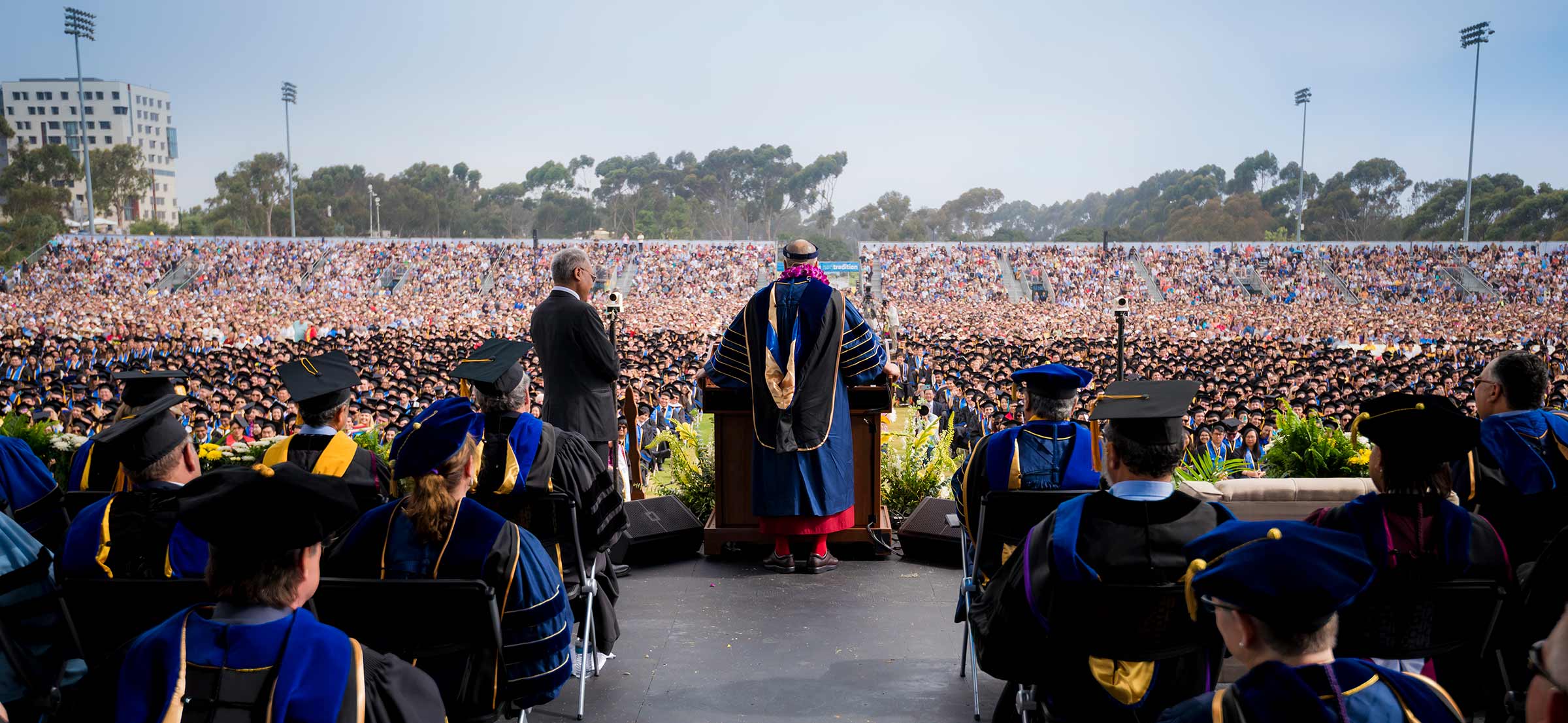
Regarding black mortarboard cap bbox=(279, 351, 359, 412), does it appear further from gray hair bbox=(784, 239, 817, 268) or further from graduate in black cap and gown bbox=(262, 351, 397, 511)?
gray hair bbox=(784, 239, 817, 268)

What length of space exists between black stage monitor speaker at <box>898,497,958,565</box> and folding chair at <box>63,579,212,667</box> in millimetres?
3889

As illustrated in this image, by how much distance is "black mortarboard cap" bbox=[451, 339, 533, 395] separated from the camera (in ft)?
12.0

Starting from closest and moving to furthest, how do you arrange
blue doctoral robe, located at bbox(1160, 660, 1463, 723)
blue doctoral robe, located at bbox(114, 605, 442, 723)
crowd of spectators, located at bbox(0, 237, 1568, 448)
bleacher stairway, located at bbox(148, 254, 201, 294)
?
blue doctoral robe, located at bbox(1160, 660, 1463, 723), blue doctoral robe, located at bbox(114, 605, 442, 723), crowd of spectators, located at bbox(0, 237, 1568, 448), bleacher stairway, located at bbox(148, 254, 201, 294)

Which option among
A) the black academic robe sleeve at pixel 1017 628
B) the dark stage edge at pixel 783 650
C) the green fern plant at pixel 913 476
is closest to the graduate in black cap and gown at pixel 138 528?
the dark stage edge at pixel 783 650

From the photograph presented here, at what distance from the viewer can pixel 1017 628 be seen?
8.81ft

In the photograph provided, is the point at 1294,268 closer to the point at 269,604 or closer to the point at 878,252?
the point at 878,252

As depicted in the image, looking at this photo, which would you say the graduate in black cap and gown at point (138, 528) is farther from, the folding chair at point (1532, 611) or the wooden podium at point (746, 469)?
the folding chair at point (1532, 611)

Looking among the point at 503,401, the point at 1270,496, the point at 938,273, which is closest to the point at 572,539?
the point at 503,401

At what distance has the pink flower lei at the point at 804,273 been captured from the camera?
5.58 metres

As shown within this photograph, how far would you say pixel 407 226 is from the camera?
84188 millimetres

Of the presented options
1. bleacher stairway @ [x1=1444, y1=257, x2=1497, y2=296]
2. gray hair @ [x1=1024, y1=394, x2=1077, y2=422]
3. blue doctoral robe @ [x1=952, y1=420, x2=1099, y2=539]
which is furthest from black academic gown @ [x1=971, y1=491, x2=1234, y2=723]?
bleacher stairway @ [x1=1444, y1=257, x2=1497, y2=296]

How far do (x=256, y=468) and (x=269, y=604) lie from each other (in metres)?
0.33

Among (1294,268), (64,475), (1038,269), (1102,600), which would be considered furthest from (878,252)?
(1102,600)

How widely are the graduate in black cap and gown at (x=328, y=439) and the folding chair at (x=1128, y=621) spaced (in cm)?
235
